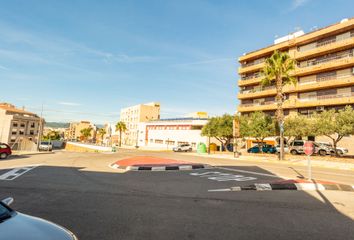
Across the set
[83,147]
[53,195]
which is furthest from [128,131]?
[53,195]

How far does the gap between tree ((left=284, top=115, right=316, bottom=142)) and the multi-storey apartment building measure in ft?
39.2

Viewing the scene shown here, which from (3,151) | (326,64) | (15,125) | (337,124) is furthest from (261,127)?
(15,125)

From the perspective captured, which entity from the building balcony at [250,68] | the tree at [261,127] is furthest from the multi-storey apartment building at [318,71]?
the tree at [261,127]

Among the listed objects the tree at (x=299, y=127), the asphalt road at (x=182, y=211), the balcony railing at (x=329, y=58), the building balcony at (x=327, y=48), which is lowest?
the asphalt road at (x=182, y=211)

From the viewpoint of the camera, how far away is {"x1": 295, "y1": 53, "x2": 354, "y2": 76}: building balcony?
128 ft

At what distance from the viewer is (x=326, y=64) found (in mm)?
41469

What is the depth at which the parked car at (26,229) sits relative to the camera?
2.93 metres

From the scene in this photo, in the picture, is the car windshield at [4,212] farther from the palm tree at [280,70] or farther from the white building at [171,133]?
the white building at [171,133]

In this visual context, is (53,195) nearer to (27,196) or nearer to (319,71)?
(27,196)

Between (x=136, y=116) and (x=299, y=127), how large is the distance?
7809 cm

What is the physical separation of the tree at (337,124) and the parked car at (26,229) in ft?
100

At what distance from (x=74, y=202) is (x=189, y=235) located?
13.1 feet

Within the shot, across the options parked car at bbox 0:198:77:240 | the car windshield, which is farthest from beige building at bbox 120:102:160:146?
parked car at bbox 0:198:77:240

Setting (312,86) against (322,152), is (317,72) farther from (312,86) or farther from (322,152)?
A: (322,152)
